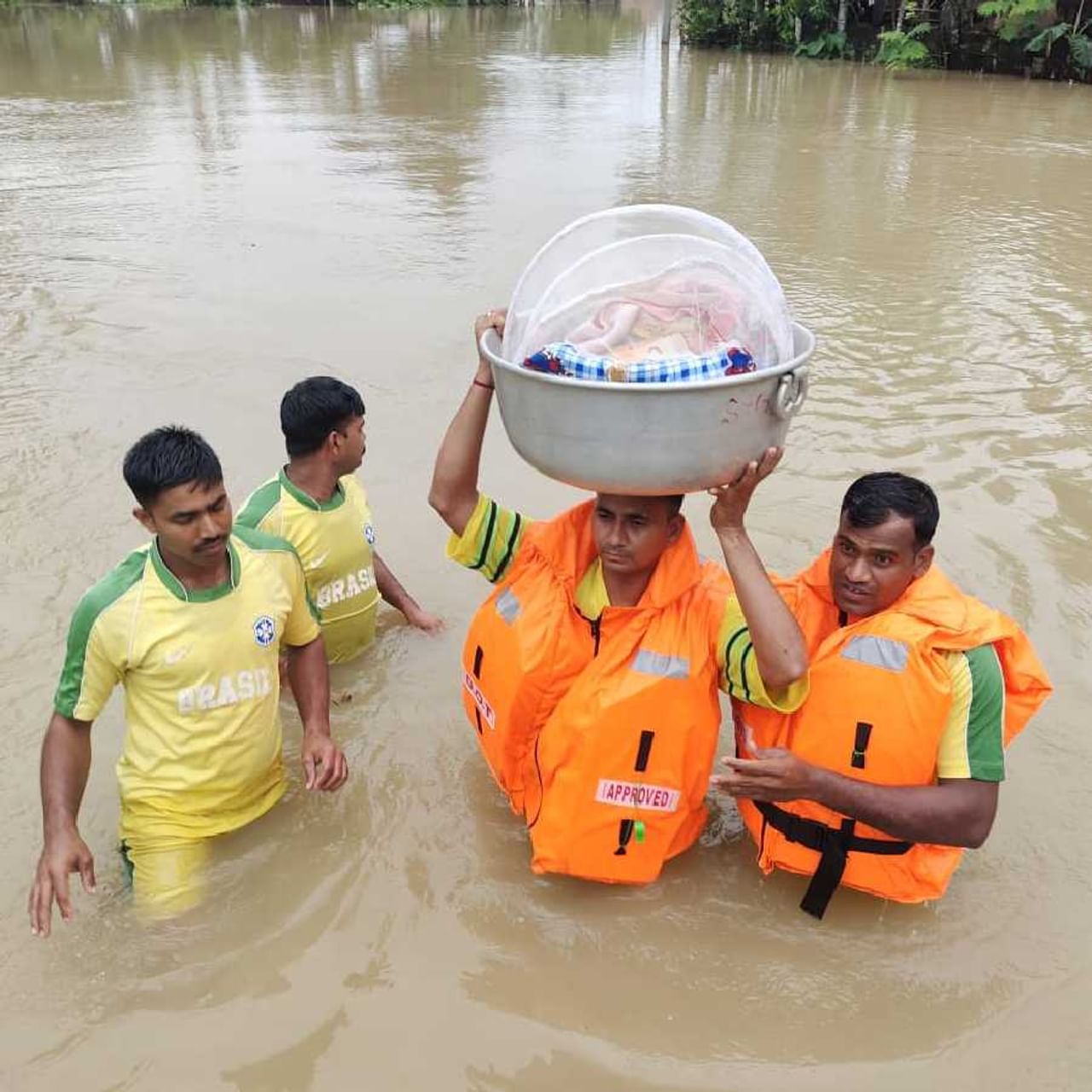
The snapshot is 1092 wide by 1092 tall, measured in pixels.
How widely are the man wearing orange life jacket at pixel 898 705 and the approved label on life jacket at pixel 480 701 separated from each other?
737 mm

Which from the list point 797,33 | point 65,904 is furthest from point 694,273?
point 797,33

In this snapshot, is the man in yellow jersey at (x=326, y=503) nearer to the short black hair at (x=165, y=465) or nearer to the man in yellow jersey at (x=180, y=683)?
the man in yellow jersey at (x=180, y=683)

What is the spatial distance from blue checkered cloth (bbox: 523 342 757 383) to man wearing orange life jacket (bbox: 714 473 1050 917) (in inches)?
22.9

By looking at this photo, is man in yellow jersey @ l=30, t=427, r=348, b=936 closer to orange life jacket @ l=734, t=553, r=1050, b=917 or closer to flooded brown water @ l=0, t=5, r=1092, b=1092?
flooded brown water @ l=0, t=5, r=1092, b=1092

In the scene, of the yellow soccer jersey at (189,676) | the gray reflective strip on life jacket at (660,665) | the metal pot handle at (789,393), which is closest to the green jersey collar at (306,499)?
the yellow soccer jersey at (189,676)

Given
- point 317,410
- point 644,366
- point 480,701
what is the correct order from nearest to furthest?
point 644,366, point 480,701, point 317,410

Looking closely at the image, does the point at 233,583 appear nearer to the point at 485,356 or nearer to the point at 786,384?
the point at 485,356

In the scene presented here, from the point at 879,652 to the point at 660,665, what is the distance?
1.79 ft

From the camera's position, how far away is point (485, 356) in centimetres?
249

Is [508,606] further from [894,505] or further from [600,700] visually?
[894,505]

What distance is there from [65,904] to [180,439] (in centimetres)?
120

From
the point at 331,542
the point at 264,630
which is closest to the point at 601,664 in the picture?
the point at 264,630

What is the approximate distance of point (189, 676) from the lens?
2699 millimetres

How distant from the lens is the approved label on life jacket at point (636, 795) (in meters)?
2.69
